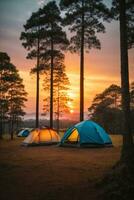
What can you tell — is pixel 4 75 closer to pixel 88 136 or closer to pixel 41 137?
pixel 41 137

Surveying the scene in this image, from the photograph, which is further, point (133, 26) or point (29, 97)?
point (29, 97)

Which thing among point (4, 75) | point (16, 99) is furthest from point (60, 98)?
point (4, 75)

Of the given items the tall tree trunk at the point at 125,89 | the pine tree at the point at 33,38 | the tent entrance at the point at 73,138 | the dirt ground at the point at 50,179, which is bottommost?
the dirt ground at the point at 50,179

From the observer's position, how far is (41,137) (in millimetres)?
20953

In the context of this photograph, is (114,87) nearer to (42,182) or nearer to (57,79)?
(57,79)

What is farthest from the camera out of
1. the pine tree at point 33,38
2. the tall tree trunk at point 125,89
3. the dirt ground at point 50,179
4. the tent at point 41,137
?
the pine tree at point 33,38

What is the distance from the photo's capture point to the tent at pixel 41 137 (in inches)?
813

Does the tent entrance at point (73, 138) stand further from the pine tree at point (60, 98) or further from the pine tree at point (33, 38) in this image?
the pine tree at point (60, 98)

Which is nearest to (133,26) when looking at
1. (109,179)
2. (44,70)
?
(109,179)

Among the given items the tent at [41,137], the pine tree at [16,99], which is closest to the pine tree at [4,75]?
the pine tree at [16,99]

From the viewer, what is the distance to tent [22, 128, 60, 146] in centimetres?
2065

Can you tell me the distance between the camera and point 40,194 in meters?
7.38

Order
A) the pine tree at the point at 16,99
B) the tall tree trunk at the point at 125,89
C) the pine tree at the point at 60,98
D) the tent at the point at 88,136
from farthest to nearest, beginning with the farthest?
the pine tree at the point at 60,98 < the pine tree at the point at 16,99 < the tent at the point at 88,136 < the tall tree trunk at the point at 125,89

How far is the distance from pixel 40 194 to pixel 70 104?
130ft
